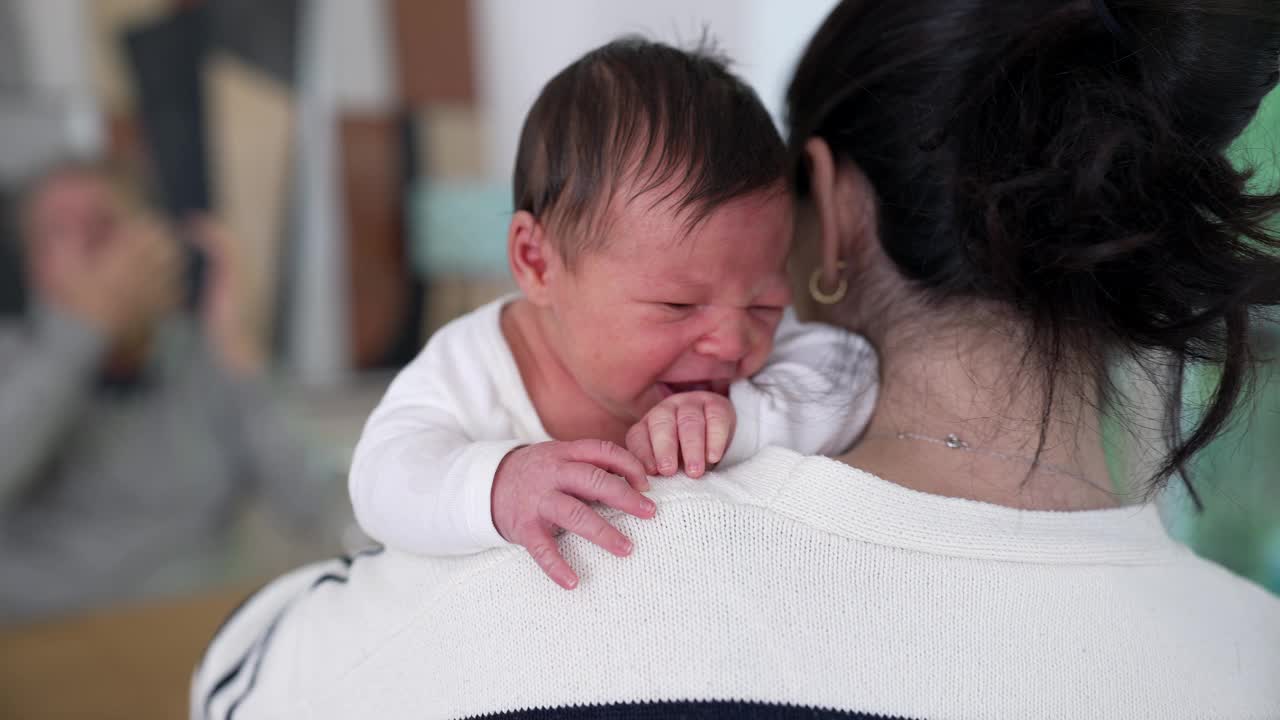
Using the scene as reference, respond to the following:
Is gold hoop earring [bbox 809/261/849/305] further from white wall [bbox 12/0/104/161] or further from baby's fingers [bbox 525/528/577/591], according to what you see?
white wall [bbox 12/0/104/161]

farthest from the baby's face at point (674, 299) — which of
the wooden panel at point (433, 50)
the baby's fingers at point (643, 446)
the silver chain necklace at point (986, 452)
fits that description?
the wooden panel at point (433, 50)

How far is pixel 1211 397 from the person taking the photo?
0.71 m

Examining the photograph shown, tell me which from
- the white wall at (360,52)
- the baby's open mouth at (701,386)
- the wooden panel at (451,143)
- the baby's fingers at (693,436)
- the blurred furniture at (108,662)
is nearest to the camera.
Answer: the baby's fingers at (693,436)

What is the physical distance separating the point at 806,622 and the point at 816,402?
0.28 m

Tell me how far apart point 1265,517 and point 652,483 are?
137 centimetres

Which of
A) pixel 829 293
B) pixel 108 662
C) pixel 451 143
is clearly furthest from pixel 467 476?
pixel 108 662

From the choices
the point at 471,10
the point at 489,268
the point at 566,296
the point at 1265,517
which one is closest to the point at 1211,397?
the point at 566,296

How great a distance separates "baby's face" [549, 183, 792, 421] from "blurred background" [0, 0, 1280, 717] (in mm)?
1731

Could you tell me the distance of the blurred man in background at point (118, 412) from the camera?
8.46ft

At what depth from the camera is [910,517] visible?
2.14 ft

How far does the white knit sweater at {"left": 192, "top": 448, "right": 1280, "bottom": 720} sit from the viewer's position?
598 mm

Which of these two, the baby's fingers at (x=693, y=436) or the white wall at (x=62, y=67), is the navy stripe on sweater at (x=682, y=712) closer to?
the baby's fingers at (x=693, y=436)

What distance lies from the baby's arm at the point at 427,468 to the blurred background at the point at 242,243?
178 centimetres

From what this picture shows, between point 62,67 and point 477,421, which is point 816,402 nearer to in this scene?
point 477,421
